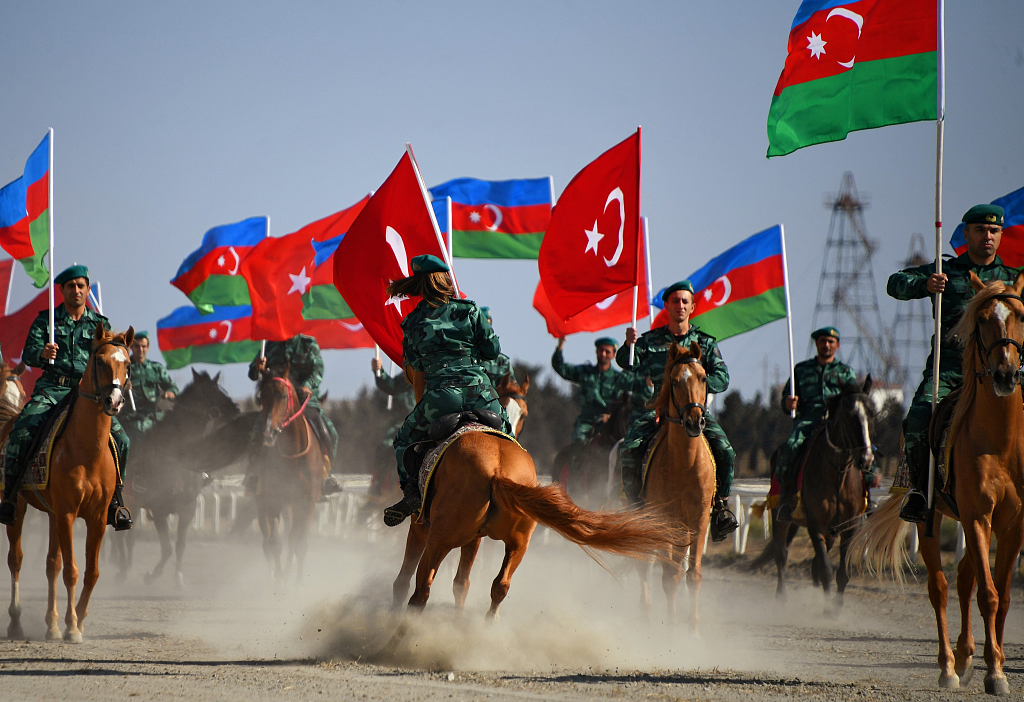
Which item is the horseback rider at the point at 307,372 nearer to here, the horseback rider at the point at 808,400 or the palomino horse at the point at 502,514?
the horseback rider at the point at 808,400

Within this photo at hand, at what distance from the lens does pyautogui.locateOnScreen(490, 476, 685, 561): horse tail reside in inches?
267

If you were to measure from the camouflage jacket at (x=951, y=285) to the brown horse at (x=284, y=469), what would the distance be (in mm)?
8016

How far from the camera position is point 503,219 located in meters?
17.1

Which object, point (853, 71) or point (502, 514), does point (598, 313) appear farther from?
point (502, 514)

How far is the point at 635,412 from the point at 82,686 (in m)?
6.36

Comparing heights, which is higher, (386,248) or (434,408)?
(386,248)

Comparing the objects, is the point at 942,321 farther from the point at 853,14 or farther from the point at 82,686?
the point at 82,686

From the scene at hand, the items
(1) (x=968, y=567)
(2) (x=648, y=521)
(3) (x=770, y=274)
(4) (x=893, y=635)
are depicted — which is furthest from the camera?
(3) (x=770, y=274)

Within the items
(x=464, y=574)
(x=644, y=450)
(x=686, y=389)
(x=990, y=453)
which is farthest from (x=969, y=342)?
(x=464, y=574)

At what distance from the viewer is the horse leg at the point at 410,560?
7.91 m

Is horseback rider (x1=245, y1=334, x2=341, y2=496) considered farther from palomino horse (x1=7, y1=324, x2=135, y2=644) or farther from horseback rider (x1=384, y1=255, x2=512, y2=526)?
horseback rider (x1=384, y1=255, x2=512, y2=526)

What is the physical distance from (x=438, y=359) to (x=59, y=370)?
13.2ft

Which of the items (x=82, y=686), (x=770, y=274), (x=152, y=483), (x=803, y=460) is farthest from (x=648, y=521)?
(x=152, y=483)

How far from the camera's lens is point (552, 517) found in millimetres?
6766
